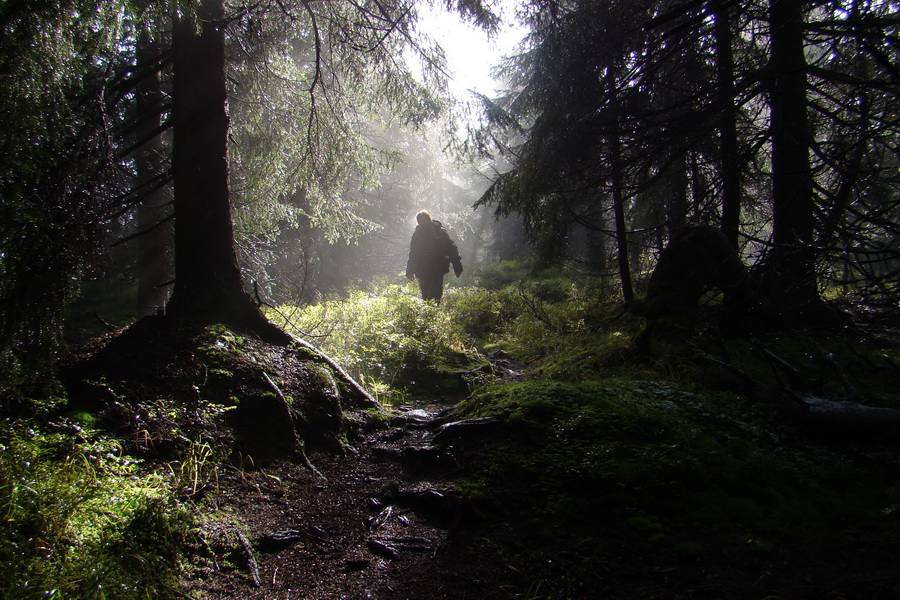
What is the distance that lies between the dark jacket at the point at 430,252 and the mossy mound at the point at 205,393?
7071 mm

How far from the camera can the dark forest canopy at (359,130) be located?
2.49m

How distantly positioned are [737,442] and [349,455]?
301 centimetres

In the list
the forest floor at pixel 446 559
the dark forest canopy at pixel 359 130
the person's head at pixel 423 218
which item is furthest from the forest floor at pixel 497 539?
the person's head at pixel 423 218

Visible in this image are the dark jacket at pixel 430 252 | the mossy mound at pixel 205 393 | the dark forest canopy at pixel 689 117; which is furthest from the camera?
the dark jacket at pixel 430 252

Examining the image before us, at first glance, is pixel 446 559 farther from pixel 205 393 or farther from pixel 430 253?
pixel 430 253

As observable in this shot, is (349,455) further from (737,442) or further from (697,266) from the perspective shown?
(697,266)

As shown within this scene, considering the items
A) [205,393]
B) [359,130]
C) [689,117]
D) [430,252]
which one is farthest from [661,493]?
[430,252]

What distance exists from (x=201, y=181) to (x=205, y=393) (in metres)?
2.16

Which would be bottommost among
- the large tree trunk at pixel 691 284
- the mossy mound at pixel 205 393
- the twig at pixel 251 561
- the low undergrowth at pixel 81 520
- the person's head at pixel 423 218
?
the twig at pixel 251 561

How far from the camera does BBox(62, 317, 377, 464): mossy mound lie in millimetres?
2850

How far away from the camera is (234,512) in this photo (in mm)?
2688

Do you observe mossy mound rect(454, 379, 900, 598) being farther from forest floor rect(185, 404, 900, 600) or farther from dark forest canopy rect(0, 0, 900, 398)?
dark forest canopy rect(0, 0, 900, 398)

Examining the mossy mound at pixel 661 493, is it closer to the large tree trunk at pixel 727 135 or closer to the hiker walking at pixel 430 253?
the large tree trunk at pixel 727 135

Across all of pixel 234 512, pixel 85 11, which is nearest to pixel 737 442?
pixel 234 512
